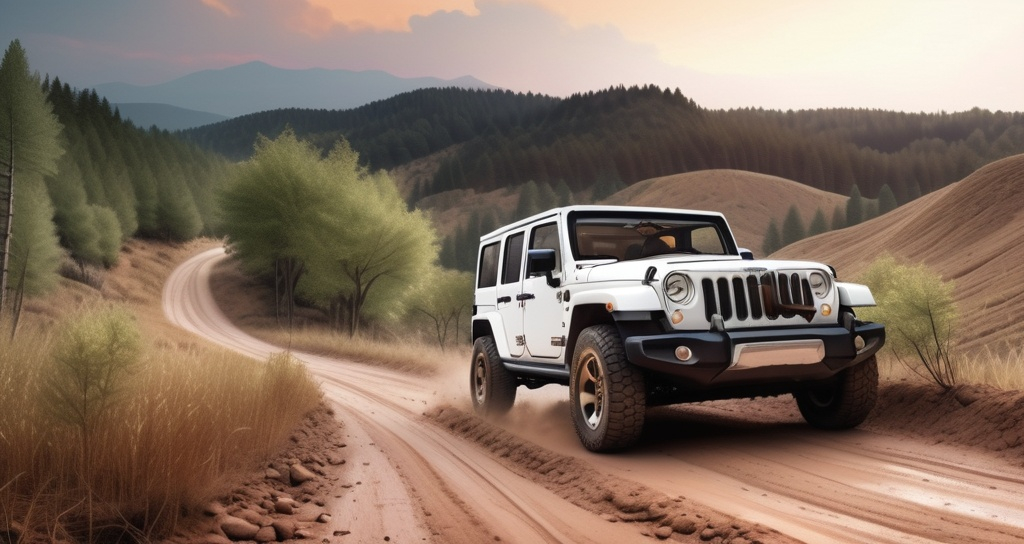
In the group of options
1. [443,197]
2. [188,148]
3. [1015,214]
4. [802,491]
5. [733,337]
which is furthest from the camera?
[443,197]

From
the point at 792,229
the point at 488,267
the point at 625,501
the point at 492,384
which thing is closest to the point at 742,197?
the point at 792,229

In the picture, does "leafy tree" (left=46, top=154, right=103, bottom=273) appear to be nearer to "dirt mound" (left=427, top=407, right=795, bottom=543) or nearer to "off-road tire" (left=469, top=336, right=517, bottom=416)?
"off-road tire" (left=469, top=336, right=517, bottom=416)

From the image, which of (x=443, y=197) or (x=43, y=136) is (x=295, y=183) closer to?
(x=43, y=136)

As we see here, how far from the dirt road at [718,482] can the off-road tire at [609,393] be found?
0.18 meters

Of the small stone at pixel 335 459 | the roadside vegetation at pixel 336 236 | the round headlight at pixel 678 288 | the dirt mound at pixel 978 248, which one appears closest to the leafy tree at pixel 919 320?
the round headlight at pixel 678 288

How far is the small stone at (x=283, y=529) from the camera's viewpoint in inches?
168

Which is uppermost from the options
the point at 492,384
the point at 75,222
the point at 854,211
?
the point at 854,211

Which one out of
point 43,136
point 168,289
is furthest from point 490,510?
point 168,289

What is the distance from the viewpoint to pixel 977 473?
5238 millimetres

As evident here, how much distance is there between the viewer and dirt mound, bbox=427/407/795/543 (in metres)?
4.04

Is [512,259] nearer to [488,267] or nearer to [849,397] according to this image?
[488,267]

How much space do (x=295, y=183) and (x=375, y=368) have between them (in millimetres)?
29496

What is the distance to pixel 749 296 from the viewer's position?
6070 mm

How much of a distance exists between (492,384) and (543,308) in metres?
1.74
